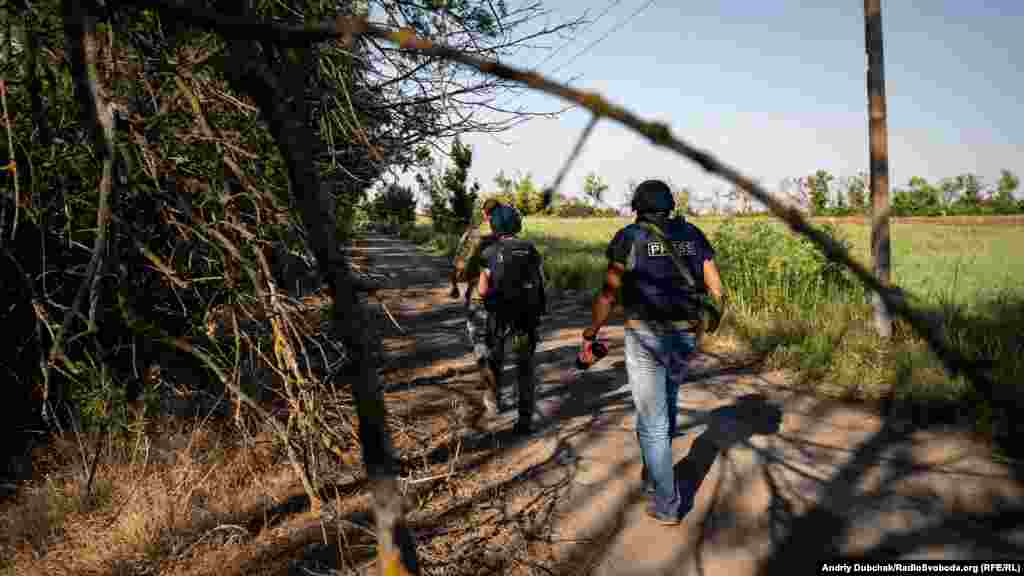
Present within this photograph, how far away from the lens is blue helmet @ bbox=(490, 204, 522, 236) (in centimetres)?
519

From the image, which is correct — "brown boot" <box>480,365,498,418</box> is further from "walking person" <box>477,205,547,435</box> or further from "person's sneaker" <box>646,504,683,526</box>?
"person's sneaker" <box>646,504,683,526</box>

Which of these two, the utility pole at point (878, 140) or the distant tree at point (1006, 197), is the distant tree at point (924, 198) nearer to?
the distant tree at point (1006, 197)

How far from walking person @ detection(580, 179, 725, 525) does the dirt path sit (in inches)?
16.6

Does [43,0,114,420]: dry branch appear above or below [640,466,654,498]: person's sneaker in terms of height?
above

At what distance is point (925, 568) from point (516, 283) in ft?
11.0

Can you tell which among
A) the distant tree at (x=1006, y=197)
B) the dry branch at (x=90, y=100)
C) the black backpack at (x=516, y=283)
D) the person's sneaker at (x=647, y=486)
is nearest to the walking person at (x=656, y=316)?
the person's sneaker at (x=647, y=486)

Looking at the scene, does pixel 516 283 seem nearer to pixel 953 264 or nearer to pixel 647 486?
pixel 647 486

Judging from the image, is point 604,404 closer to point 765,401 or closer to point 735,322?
point 765,401

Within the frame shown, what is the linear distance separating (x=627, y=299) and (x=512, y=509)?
1.60m

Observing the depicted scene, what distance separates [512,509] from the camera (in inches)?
150

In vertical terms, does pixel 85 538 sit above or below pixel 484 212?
below

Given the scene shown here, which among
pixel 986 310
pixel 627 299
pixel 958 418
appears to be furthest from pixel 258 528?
pixel 986 310

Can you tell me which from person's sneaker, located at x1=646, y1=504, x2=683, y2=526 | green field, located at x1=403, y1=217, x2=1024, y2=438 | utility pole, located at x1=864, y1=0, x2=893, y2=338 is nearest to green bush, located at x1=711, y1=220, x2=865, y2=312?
green field, located at x1=403, y1=217, x2=1024, y2=438

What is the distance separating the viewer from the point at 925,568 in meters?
2.98
